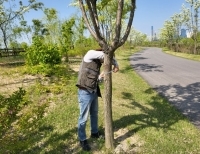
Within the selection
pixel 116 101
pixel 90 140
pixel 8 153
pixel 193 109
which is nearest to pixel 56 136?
pixel 90 140

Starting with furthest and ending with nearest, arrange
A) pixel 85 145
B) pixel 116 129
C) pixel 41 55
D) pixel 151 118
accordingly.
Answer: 1. pixel 41 55
2. pixel 151 118
3. pixel 116 129
4. pixel 85 145

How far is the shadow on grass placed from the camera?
17.4 feet

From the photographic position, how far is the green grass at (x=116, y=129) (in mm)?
4056

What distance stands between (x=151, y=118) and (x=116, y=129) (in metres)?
1.20

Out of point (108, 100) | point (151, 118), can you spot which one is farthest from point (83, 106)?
point (151, 118)

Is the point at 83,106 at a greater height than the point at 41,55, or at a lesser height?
lesser

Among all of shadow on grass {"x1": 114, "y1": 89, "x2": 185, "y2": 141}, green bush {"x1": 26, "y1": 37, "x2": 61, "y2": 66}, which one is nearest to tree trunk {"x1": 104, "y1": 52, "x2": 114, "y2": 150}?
shadow on grass {"x1": 114, "y1": 89, "x2": 185, "y2": 141}

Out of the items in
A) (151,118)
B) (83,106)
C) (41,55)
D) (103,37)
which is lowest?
(151,118)

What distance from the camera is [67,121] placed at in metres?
5.72

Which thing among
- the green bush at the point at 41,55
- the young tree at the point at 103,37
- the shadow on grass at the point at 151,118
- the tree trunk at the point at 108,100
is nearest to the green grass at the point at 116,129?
the shadow on grass at the point at 151,118

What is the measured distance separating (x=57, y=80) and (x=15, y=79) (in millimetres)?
1857

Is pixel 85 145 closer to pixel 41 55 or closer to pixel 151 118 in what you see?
pixel 151 118

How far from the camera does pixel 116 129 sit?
516cm

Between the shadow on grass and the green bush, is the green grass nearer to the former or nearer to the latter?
the shadow on grass
